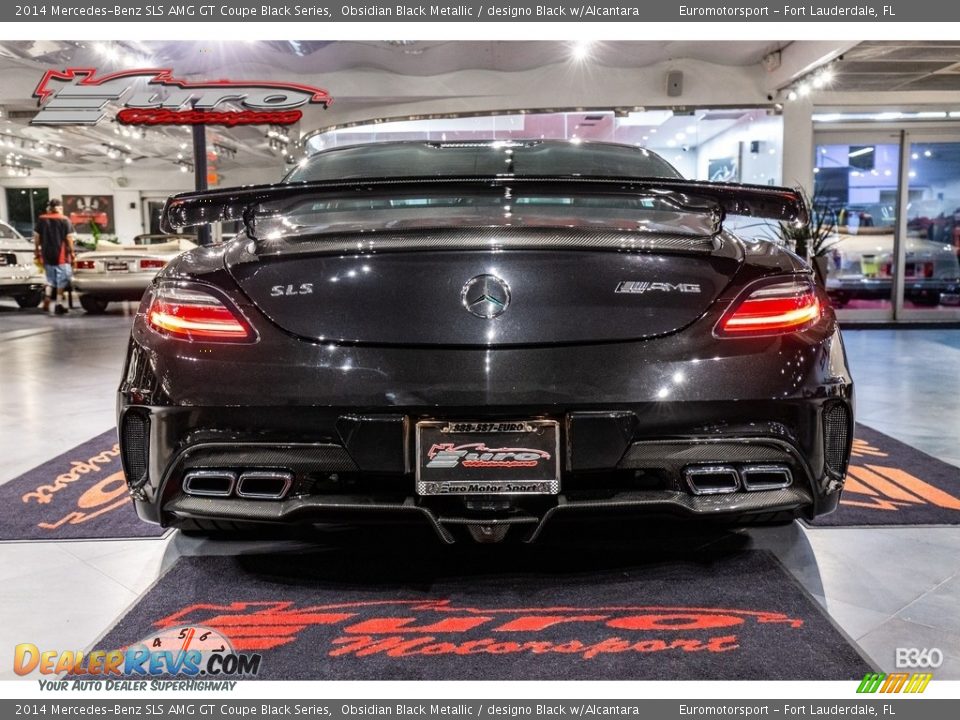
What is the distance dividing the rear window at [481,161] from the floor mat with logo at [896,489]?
1.27m

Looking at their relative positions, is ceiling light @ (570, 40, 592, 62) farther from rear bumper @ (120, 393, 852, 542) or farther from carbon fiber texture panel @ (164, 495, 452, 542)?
carbon fiber texture panel @ (164, 495, 452, 542)

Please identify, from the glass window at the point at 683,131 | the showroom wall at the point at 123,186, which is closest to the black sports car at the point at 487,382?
the glass window at the point at 683,131

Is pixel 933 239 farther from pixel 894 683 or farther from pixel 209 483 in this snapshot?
pixel 209 483

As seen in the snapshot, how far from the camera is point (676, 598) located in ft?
6.29

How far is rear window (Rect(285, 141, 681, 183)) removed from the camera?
254cm

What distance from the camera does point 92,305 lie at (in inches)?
442

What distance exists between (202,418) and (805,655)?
135 cm

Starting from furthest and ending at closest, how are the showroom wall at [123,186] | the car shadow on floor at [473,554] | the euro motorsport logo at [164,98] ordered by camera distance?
the showroom wall at [123,186] < the euro motorsport logo at [164,98] < the car shadow on floor at [473,554]

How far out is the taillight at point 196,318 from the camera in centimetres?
163

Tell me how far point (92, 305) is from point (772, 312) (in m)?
11.4

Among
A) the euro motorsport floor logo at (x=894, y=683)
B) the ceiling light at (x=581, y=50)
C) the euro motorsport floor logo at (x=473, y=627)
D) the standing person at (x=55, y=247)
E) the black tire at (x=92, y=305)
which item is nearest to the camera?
the euro motorsport floor logo at (x=894, y=683)

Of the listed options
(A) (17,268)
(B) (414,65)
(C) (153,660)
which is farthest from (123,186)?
(C) (153,660)

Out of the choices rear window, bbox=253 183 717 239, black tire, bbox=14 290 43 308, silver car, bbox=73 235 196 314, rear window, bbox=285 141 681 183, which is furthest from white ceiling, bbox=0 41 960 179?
rear window, bbox=253 183 717 239

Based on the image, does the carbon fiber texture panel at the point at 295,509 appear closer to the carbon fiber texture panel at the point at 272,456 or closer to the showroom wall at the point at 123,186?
the carbon fiber texture panel at the point at 272,456
